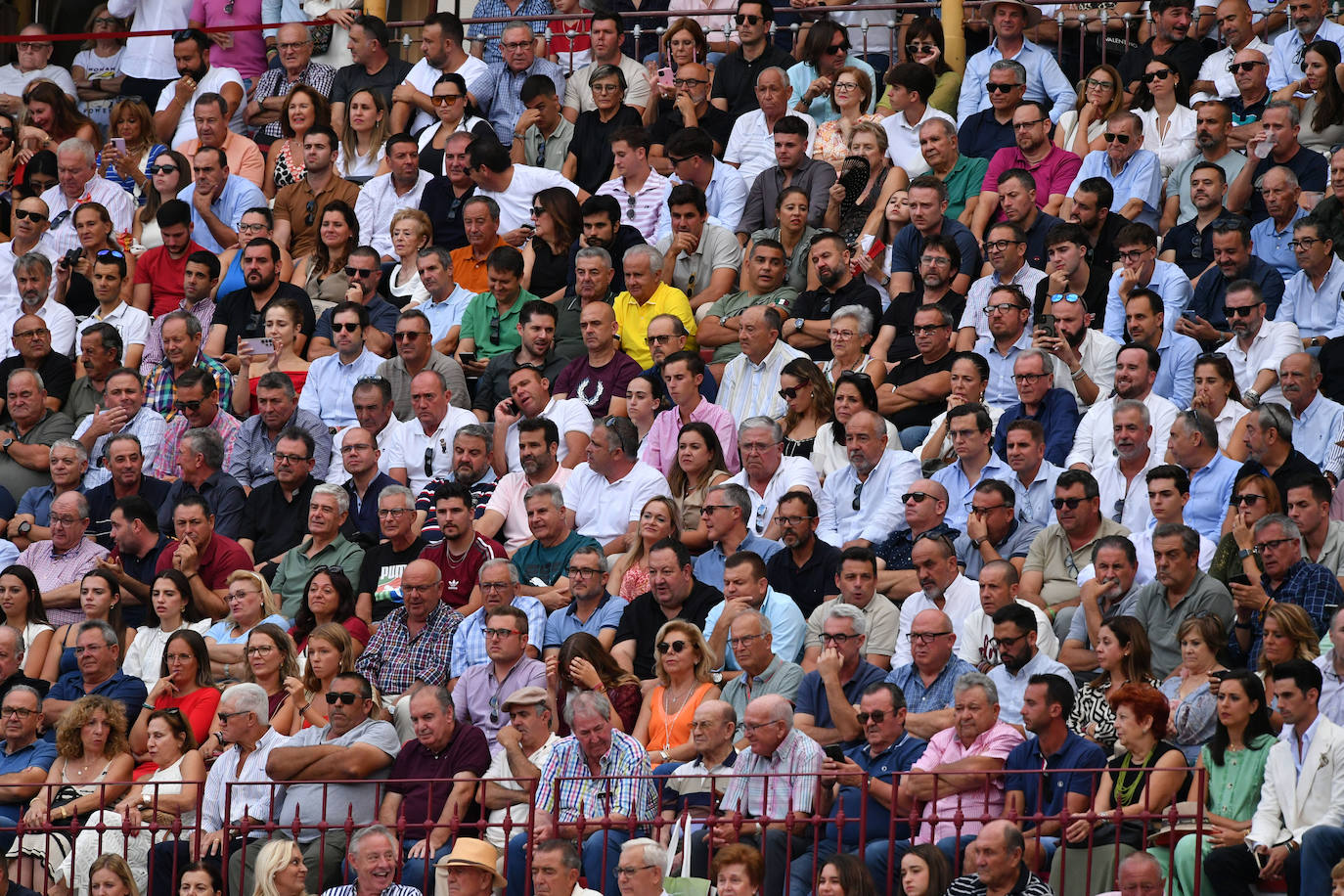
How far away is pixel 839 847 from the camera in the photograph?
991 cm

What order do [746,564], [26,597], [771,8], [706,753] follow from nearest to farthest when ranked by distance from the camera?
[706,753]
[746,564]
[26,597]
[771,8]

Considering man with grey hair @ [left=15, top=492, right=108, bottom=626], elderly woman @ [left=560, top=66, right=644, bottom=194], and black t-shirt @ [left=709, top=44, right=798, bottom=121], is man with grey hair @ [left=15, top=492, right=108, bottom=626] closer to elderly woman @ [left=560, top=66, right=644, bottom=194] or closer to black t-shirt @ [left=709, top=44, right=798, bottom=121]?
elderly woman @ [left=560, top=66, right=644, bottom=194]

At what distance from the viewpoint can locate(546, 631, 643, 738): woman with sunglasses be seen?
11.4 metres

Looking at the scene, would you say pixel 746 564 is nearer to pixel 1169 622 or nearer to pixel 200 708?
pixel 1169 622

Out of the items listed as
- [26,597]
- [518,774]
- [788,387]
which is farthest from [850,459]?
[26,597]

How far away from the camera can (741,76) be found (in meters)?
16.8

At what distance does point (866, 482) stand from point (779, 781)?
Answer: 2814 millimetres

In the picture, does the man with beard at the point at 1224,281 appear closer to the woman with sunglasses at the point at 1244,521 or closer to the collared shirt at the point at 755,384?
the woman with sunglasses at the point at 1244,521

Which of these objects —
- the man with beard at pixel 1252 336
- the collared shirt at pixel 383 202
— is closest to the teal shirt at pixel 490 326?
the collared shirt at pixel 383 202

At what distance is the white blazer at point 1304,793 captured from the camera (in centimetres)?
970

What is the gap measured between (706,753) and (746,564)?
1.37m

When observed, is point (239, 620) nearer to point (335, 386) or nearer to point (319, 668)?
point (319, 668)

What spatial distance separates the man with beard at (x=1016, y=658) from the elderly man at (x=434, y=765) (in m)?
2.44

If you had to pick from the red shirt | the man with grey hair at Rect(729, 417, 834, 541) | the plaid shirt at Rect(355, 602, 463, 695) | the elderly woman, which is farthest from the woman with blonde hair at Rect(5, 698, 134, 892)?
the elderly woman
